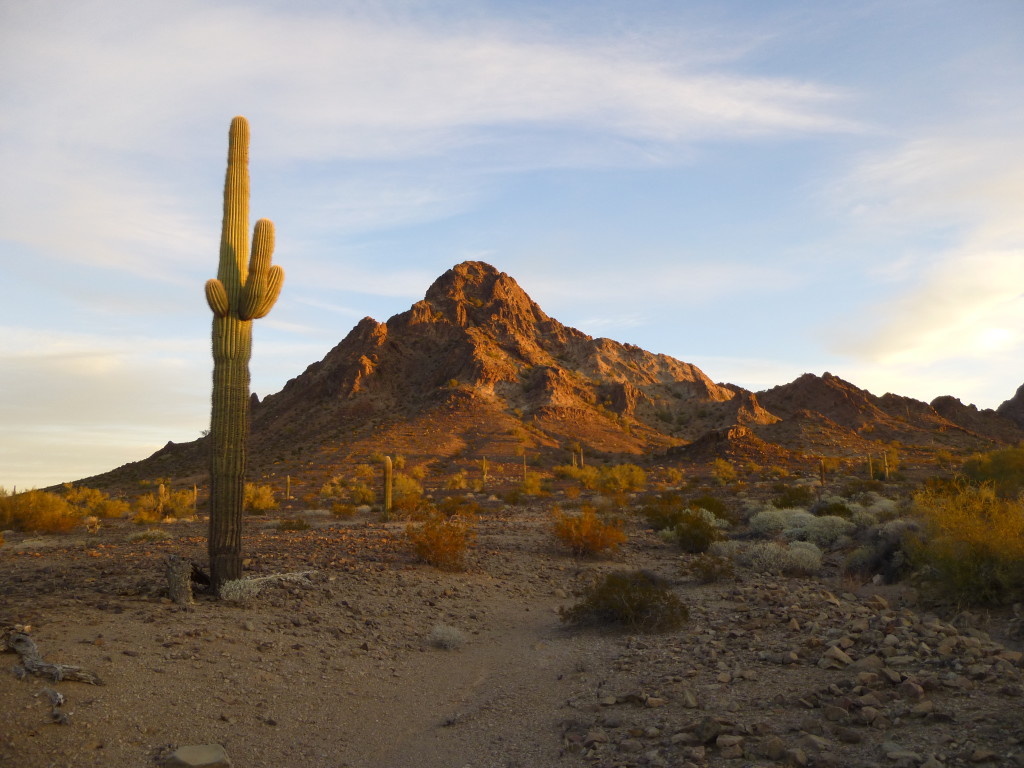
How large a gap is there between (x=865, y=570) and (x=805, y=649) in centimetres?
642

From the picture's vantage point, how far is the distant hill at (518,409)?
2078 inches

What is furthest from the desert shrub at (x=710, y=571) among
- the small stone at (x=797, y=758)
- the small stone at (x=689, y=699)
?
the small stone at (x=797, y=758)

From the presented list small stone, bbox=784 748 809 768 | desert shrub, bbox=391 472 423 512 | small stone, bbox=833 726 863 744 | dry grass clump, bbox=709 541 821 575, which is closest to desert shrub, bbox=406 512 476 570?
dry grass clump, bbox=709 541 821 575

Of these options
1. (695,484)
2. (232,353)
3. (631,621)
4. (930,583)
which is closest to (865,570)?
(930,583)

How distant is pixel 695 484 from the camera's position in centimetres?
3866

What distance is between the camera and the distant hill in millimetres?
52781

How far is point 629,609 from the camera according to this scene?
9953mm

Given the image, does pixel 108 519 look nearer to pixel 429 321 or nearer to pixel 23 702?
pixel 23 702

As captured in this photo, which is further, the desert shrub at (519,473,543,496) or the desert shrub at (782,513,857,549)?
the desert shrub at (519,473,543,496)

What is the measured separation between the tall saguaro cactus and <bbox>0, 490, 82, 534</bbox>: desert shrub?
1576 cm

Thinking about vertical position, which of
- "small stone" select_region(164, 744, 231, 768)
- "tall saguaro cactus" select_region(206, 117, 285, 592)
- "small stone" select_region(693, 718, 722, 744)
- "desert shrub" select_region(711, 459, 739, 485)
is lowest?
"small stone" select_region(164, 744, 231, 768)

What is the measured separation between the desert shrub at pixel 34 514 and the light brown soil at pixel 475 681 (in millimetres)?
11916

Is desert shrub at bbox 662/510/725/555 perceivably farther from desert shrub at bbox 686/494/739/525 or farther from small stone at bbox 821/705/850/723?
small stone at bbox 821/705/850/723

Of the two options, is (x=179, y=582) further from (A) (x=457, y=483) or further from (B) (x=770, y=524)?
(A) (x=457, y=483)
